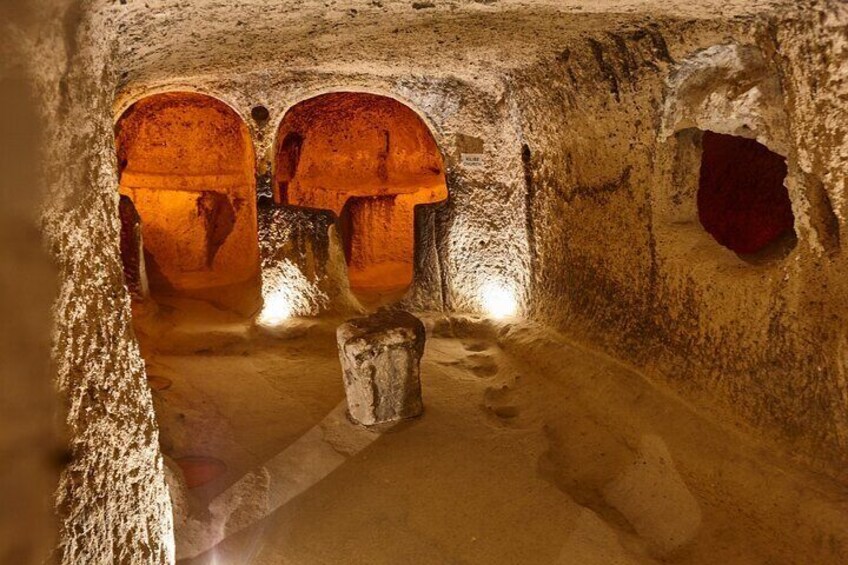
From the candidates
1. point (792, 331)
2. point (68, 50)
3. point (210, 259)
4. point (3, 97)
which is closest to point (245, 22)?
point (68, 50)

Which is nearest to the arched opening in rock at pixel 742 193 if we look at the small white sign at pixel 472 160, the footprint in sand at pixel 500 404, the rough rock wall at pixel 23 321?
the small white sign at pixel 472 160

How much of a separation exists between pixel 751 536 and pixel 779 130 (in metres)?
1.84

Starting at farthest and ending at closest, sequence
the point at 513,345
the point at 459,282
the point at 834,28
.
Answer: the point at 459,282 → the point at 513,345 → the point at 834,28

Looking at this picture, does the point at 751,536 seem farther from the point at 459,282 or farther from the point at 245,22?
the point at 459,282

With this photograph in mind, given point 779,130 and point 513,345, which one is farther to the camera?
point 513,345

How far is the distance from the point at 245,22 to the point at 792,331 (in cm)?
296

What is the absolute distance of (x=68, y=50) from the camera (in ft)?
6.07

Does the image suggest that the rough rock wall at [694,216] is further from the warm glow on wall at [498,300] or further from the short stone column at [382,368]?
the short stone column at [382,368]

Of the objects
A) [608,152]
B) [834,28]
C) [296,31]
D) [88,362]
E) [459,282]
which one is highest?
[296,31]

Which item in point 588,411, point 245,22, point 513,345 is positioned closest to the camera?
point 245,22

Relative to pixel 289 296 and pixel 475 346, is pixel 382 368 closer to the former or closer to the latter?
pixel 475 346

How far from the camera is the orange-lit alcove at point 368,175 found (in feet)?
29.3

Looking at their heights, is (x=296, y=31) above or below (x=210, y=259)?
above

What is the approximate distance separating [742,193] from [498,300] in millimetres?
2495
